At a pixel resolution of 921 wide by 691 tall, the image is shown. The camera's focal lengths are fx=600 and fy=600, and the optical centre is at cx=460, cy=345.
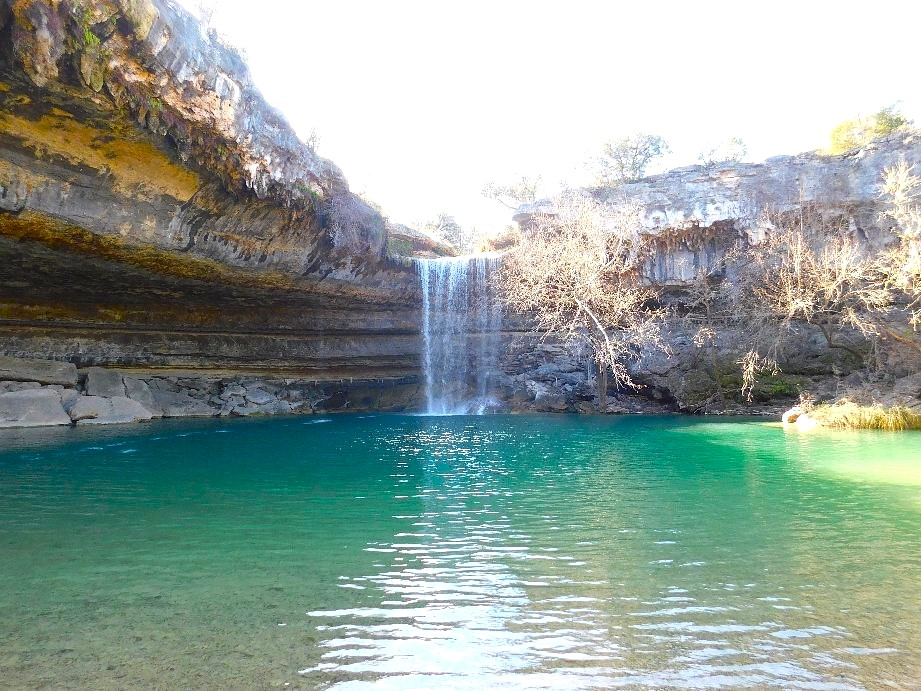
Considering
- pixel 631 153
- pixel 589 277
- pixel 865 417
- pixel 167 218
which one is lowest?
pixel 865 417

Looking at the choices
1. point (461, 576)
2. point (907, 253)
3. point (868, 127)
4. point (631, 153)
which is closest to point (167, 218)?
point (461, 576)

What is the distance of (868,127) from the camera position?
22516 millimetres

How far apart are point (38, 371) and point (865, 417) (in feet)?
66.5

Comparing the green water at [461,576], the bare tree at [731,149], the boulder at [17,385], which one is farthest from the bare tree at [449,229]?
the green water at [461,576]

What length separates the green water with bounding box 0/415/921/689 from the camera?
2559 millimetres

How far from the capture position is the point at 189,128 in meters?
10.9

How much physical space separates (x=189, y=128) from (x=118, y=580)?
9486mm

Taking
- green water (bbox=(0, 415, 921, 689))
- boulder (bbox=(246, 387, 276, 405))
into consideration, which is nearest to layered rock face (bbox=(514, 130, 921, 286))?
green water (bbox=(0, 415, 921, 689))

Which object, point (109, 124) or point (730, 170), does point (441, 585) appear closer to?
point (109, 124)

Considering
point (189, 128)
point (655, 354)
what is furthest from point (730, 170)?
point (189, 128)

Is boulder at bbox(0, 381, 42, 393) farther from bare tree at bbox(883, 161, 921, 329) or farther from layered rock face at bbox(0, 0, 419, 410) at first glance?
bare tree at bbox(883, 161, 921, 329)

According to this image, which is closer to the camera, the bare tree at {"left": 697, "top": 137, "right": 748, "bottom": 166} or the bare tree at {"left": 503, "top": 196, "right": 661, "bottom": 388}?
the bare tree at {"left": 503, "top": 196, "right": 661, "bottom": 388}

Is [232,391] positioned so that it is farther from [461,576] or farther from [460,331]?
[461,576]

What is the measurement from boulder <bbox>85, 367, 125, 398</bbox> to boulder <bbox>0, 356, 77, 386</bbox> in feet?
1.40
